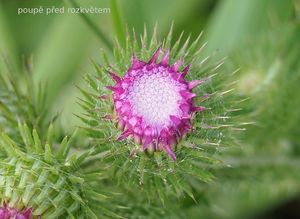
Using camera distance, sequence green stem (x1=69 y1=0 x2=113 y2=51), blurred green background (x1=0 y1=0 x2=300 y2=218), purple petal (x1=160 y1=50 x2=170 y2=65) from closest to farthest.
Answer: purple petal (x1=160 y1=50 x2=170 y2=65) < green stem (x1=69 y1=0 x2=113 y2=51) < blurred green background (x1=0 y1=0 x2=300 y2=218)

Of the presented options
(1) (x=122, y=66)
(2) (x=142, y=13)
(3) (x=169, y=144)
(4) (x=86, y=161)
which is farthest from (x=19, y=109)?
(2) (x=142, y=13)

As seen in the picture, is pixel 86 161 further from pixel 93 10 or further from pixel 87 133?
pixel 93 10

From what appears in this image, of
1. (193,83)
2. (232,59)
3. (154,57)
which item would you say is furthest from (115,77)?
(232,59)

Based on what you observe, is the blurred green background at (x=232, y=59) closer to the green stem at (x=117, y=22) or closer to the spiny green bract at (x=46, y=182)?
the green stem at (x=117, y=22)

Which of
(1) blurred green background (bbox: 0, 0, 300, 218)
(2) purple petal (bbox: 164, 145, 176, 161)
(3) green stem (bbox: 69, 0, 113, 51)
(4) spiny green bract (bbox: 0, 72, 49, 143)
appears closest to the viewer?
(2) purple petal (bbox: 164, 145, 176, 161)

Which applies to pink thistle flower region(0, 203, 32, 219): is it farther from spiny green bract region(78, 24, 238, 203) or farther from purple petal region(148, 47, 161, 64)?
purple petal region(148, 47, 161, 64)

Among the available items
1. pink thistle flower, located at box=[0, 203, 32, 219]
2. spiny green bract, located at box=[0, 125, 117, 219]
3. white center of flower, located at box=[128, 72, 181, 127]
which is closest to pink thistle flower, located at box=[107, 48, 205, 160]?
white center of flower, located at box=[128, 72, 181, 127]

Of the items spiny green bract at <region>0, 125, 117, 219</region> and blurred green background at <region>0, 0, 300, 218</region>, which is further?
blurred green background at <region>0, 0, 300, 218</region>
